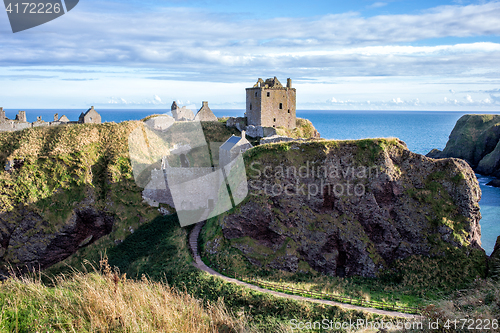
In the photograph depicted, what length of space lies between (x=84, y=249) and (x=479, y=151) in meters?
114

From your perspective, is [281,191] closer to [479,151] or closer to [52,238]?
[52,238]

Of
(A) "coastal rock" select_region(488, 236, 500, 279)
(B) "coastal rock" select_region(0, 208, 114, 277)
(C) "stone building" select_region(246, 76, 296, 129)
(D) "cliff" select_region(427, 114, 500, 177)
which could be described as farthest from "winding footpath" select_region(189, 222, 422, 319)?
(D) "cliff" select_region(427, 114, 500, 177)

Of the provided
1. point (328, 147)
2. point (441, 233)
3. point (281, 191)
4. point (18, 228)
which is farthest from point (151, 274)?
point (441, 233)

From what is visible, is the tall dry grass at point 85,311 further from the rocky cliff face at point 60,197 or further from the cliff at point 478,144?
the cliff at point 478,144

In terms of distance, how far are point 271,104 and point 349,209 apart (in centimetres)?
3004

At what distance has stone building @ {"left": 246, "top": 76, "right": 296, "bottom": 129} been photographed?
58938 millimetres

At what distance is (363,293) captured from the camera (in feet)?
97.3

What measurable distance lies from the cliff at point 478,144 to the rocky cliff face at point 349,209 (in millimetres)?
71438

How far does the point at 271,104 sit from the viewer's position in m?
59.7

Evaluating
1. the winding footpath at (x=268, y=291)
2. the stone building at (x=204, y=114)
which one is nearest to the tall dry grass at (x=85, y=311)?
the winding footpath at (x=268, y=291)

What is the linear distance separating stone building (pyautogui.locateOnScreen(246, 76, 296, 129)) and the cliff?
220 feet

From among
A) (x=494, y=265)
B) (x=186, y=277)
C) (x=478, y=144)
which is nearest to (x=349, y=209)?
(x=494, y=265)

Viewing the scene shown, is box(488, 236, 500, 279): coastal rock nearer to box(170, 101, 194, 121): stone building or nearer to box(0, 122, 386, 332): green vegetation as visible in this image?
box(0, 122, 386, 332): green vegetation

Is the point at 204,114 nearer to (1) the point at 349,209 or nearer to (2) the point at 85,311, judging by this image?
(1) the point at 349,209
